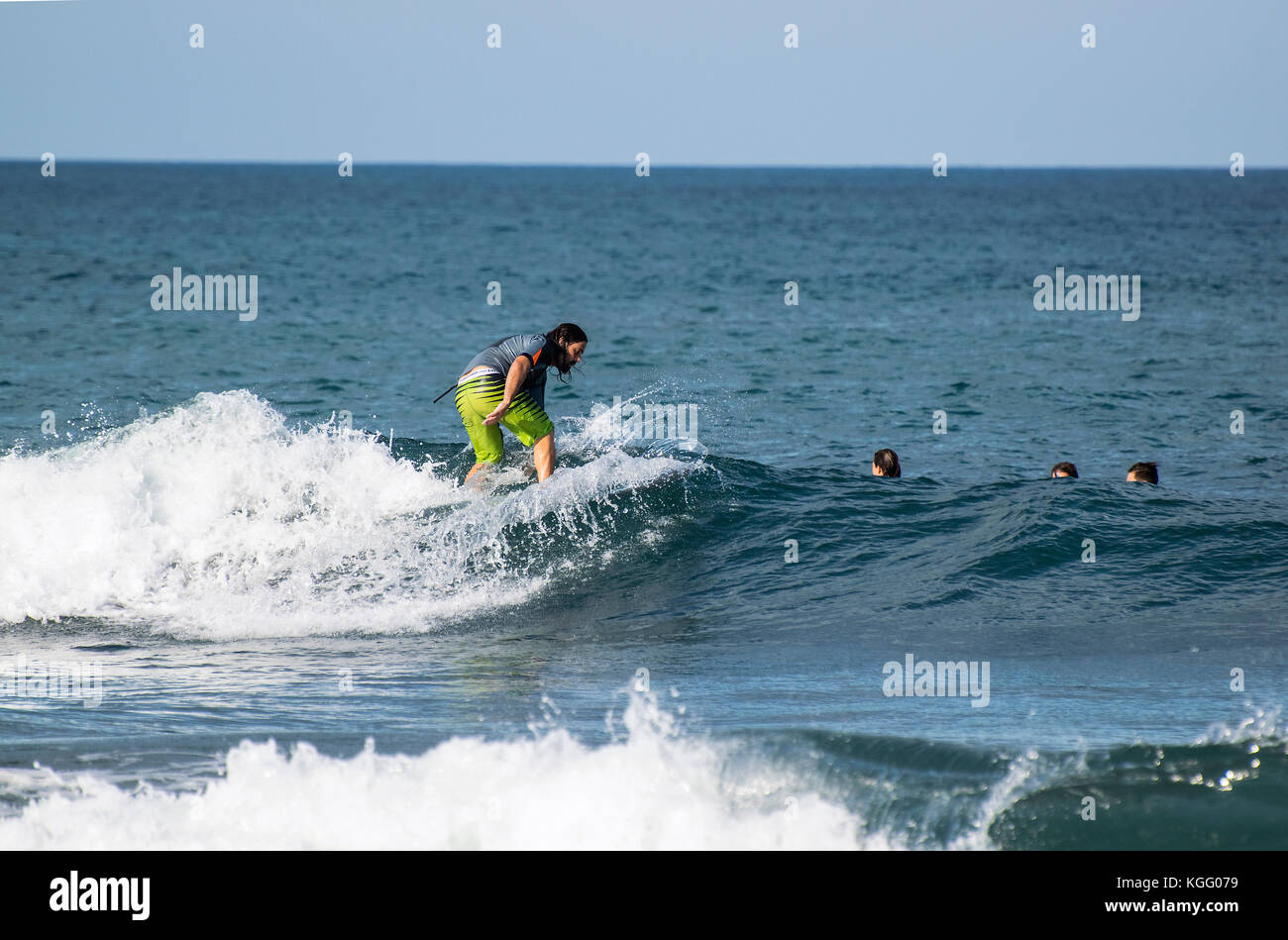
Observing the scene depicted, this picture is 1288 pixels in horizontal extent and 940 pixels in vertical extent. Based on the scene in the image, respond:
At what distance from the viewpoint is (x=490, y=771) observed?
5.42 meters

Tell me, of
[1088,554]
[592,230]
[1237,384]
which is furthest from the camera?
[592,230]

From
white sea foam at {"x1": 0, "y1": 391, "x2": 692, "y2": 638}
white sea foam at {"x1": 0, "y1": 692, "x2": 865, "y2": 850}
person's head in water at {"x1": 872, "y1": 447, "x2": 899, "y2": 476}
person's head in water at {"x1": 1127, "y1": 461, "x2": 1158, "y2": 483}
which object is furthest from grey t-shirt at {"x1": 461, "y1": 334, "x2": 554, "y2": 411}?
person's head in water at {"x1": 1127, "y1": 461, "x2": 1158, "y2": 483}

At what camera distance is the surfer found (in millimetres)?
9414

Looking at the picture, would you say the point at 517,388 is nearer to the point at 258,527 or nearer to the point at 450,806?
the point at 258,527

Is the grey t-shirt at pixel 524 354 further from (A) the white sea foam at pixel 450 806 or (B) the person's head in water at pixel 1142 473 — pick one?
(B) the person's head in water at pixel 1142 473

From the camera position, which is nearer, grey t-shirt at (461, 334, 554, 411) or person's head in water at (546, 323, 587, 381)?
person's head in water at (546, 323, 587, 381)

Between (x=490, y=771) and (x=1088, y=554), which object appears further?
(x=1088, y=554)

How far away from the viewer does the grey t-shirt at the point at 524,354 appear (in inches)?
375

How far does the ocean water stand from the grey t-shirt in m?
0.89

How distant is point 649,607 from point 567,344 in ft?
6.87

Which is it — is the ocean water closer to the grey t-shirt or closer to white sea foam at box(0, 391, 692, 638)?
white sea foam at box(0, 391, 692, 638)
